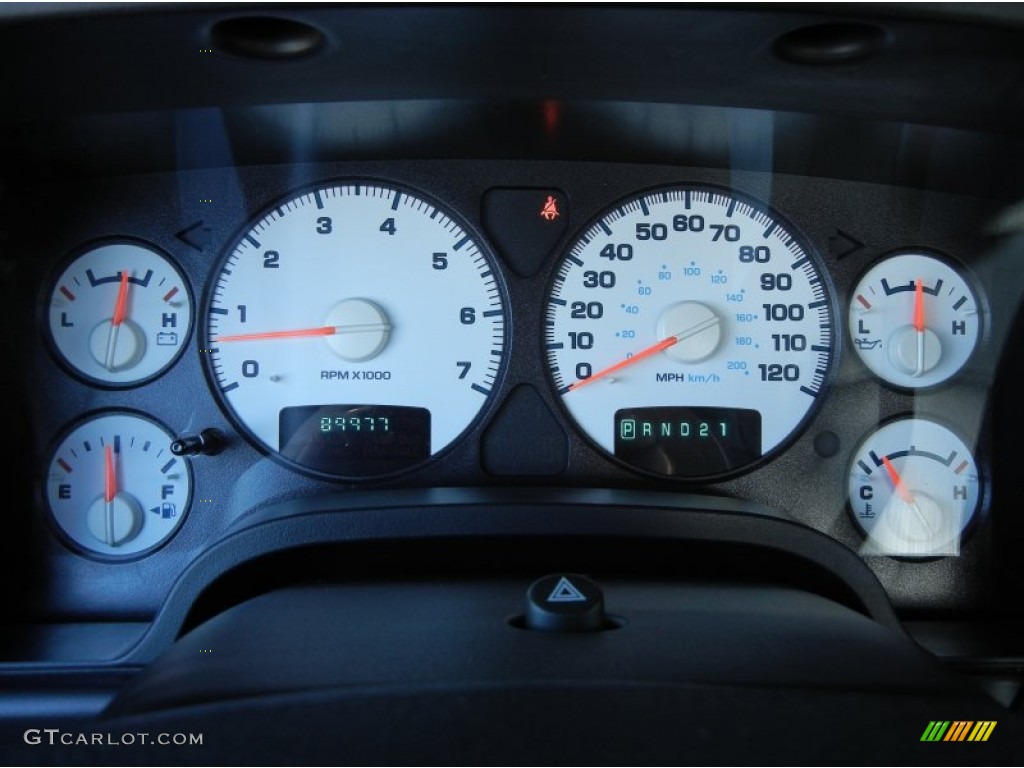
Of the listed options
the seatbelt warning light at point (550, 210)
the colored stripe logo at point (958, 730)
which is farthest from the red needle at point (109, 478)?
the colored stripe logo at point (958, 730)

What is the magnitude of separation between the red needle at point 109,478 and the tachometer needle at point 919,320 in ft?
6.11

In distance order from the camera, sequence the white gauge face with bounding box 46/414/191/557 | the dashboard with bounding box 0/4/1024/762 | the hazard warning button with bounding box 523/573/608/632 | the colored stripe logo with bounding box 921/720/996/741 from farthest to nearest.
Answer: the white gauge face with bounding box 46/414/191/557
the dashboard with bounding box 0/4/1024/762
the hazard warning button with bounding box 523/573/608/632
the colored stripe logo with bounding box 921/720/996/741

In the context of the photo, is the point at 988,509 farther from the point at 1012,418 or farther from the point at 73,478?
the point at 73,478

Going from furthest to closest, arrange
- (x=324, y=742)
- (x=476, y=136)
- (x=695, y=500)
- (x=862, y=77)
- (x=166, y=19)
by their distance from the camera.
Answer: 1. (x=476, y=136)
2. (x=695, y=500)
3. (x=862, y=77)
4. (x=166, y=19)
5. (x=324, y=742)

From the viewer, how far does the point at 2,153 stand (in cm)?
245

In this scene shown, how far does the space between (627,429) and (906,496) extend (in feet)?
2.15

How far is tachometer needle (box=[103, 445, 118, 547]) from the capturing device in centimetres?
254

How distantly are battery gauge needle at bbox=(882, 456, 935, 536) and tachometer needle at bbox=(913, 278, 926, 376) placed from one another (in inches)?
9.0

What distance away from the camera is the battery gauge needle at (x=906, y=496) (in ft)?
8.39

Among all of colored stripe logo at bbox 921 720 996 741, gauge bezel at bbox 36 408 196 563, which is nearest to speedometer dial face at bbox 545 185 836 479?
gauge bezel at bbox 36 408 196 563

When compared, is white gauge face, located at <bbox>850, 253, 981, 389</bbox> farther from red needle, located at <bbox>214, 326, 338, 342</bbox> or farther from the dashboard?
red needle, located at <bbox>214, 326, 338, 342</bbox>

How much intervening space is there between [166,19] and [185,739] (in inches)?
43.0

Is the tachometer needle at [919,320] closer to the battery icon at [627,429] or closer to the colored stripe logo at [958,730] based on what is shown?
the battery icon at [627,429]

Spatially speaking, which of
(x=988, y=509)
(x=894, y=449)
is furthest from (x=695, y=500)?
(x=988, y=509)
